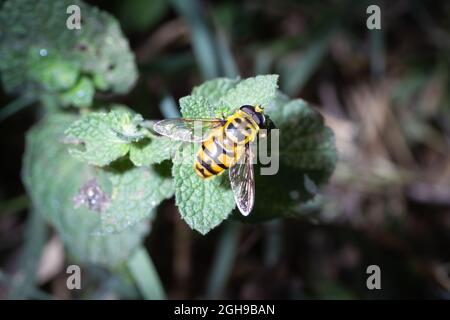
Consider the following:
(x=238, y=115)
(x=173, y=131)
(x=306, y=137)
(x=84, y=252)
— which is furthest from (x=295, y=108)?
(x=84, y=252)

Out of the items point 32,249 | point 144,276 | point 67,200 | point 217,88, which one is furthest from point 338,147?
point 32,249

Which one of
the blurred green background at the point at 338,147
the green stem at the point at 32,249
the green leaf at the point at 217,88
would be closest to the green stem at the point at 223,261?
the blurred green background at the point at 338,147

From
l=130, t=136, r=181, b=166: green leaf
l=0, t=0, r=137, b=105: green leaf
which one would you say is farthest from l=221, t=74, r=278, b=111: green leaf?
l=0, t=0, r=137, b=105: green leaf

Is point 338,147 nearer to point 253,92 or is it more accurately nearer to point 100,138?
point 253,92

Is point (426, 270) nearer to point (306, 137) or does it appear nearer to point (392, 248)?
point (392, 248)

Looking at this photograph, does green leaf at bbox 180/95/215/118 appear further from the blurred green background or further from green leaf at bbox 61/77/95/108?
the blurred green background

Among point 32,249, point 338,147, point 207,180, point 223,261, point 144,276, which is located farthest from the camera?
point 338,147
